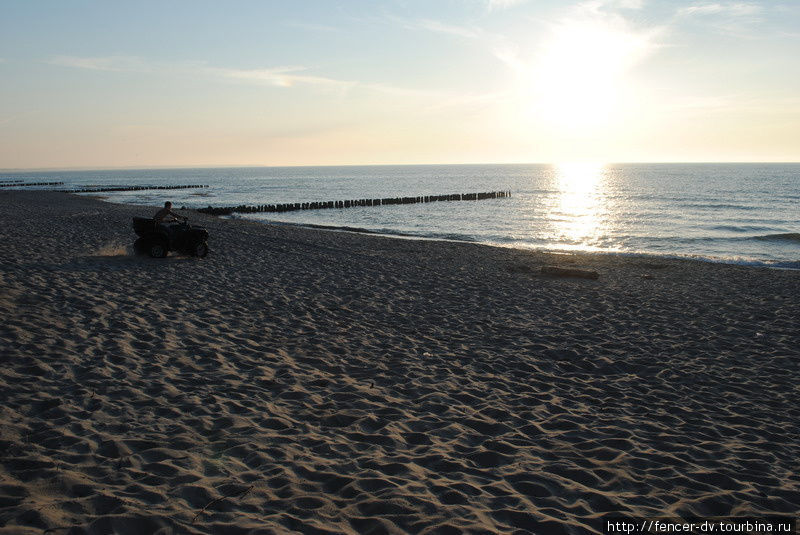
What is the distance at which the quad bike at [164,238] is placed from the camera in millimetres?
14578

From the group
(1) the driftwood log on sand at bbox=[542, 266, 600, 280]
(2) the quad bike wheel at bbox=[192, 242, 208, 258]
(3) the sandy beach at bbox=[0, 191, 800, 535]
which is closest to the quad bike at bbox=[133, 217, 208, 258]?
(2) the quad bike wheel at bbox=[192, 242, 208, 258]

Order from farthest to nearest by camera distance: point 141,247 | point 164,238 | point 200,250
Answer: point 200,250
point 164,238
point 141,247

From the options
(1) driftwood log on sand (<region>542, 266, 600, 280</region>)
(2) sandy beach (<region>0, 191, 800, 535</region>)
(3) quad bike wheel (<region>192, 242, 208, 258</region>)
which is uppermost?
(3) quad bike wheel (<region>192, 242, 208, 258</region>)

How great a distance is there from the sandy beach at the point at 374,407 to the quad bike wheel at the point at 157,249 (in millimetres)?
2389

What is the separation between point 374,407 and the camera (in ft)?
19.7

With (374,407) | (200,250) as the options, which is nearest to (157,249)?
(200,250)

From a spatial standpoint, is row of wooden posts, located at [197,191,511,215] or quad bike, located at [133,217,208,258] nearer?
quad bike, located at [133,217,208,258]

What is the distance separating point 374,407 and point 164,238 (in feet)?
36.5

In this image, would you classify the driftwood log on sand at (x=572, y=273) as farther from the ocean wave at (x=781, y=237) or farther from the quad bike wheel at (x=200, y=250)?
the ocean wave at (x=781, y=237)

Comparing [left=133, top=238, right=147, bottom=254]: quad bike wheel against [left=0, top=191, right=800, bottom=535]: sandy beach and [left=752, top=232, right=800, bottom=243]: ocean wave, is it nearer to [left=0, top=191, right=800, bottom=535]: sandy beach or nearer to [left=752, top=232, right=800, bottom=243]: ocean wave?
[left=0, top=191, right=800, bottom=535]: sandy beach

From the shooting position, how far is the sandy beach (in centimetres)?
400

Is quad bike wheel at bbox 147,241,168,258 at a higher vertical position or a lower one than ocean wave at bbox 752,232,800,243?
higher

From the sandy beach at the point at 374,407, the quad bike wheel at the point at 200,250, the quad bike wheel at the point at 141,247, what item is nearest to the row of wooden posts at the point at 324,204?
the quad bike wheel at the point at 200,250

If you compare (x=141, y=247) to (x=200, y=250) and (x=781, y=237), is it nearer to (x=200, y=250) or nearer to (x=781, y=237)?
(x=200, y=250)
